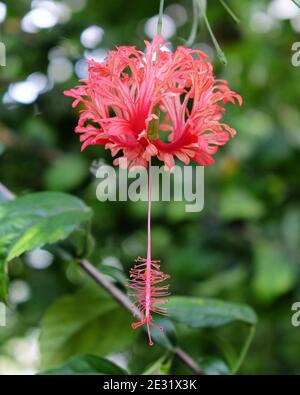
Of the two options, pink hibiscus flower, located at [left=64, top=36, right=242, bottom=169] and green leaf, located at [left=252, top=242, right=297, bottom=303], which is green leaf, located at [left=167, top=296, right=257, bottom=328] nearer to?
pink hibiscus flower, located at [left=64, top=36, right=242, bottom=169]

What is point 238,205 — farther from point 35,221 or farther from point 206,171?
point 35,221

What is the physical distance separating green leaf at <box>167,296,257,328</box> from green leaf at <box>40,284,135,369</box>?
0.58ft

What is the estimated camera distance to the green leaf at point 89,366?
3.95 feet

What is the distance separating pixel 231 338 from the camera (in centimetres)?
247

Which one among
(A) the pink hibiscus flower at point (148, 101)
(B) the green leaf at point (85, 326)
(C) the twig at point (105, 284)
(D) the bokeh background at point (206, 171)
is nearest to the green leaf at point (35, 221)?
(C) the twig at point (105, 284)

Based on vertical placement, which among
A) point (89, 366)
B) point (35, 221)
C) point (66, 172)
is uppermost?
point (66, 172)

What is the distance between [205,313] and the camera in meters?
1.30

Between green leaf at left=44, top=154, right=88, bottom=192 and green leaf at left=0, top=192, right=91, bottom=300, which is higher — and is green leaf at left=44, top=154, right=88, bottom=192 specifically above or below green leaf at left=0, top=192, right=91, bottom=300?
above

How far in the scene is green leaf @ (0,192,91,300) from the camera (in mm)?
→ 1074

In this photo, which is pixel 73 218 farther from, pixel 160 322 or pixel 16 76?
pixel 16 76

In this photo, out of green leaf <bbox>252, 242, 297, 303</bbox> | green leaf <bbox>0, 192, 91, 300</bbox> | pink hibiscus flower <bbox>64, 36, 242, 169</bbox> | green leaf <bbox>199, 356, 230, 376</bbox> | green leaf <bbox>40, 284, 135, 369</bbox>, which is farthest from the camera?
green leaf <bbox>252, 242, 297, 303</bbox>

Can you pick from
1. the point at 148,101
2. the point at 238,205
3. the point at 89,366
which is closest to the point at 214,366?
the point at 89,366

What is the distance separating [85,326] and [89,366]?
0.79ft

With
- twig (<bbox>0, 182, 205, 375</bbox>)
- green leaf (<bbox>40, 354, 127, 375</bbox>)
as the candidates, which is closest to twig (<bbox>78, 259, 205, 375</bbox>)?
twig (<bbox>0, 182, 205, 375</bbox>)
